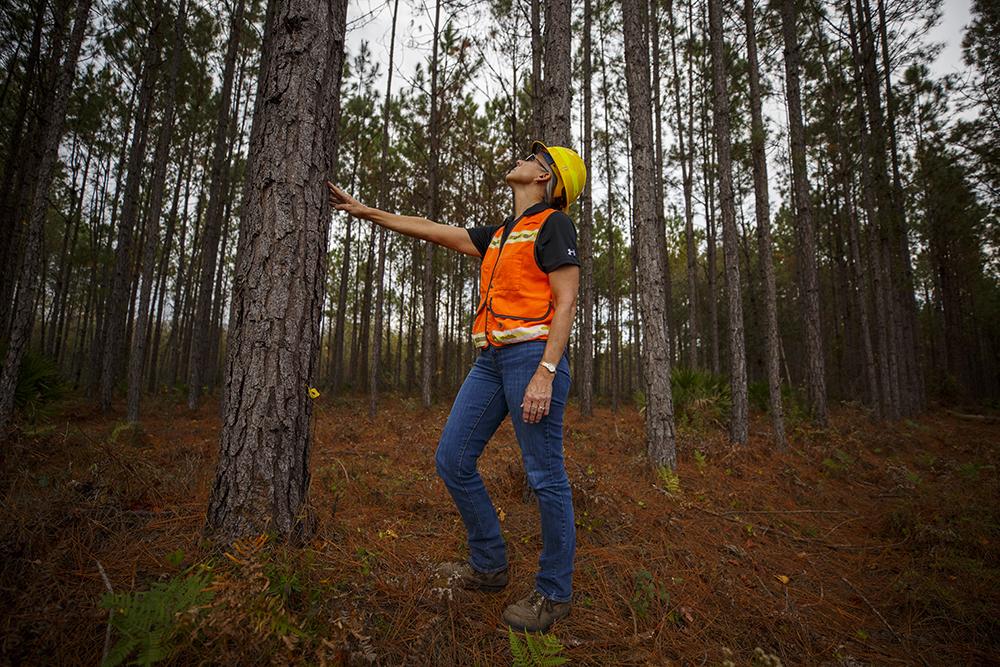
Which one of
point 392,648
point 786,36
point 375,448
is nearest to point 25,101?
point 375,448

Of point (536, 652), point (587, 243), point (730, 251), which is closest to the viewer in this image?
point (536, 652)

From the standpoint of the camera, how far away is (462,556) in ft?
8.71

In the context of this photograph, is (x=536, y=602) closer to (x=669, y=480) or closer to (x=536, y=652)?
(x=536, y=652)

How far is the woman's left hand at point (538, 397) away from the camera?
199 centimetres

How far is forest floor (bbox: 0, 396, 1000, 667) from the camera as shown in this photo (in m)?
1.64

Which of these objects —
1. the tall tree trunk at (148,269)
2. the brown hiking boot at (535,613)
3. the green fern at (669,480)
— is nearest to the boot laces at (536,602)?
the brown hiking boot at (535,613)

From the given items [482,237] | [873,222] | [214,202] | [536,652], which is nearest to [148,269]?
[214,202]

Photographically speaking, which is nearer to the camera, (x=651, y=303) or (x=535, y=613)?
(x=535, y=613)

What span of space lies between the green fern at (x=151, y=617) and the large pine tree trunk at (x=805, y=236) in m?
9.88

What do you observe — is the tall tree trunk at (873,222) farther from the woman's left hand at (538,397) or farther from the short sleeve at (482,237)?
the woman's left hand at (538,397)

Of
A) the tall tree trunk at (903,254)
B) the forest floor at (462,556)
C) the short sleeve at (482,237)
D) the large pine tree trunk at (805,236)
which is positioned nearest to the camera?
the forest floor at (462,556)

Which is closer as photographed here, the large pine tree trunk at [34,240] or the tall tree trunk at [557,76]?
the tall tree trunk at [557,76]

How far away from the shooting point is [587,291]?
36.4ft

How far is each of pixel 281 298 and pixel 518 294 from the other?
1248 millimetres
